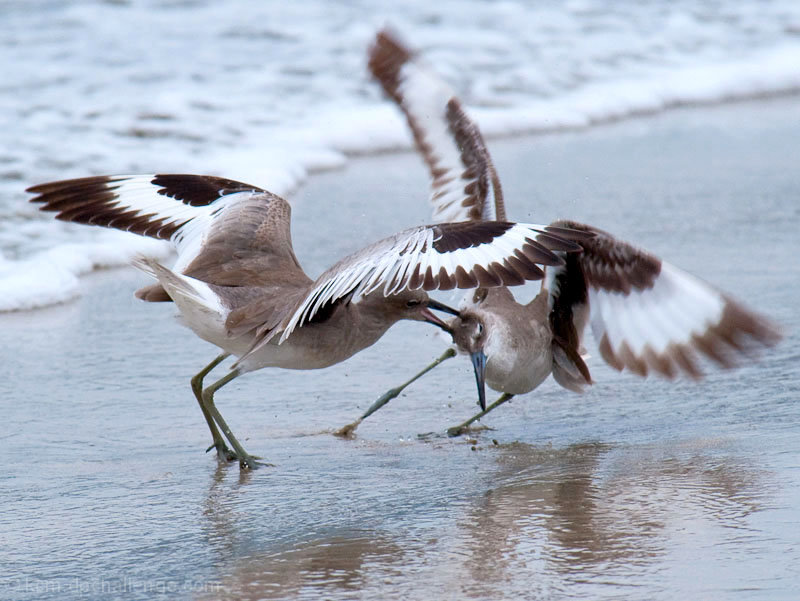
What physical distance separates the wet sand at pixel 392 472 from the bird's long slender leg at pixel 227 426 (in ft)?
0.26

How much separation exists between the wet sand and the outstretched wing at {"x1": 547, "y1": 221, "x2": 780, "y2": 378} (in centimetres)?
24

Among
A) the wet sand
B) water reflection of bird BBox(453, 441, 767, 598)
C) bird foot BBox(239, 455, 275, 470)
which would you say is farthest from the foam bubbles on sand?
water reflection of bird BBox(453, 441, 767, 598)

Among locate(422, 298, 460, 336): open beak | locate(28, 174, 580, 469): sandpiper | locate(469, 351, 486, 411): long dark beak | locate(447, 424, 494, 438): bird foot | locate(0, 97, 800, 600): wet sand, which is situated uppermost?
locate(28, 174, 580, 469): sandpiper

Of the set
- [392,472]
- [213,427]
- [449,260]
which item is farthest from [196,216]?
[449,260]

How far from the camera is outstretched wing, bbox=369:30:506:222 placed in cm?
560

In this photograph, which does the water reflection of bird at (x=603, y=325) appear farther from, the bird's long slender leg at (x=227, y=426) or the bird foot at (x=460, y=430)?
the bird's long slender leg at (x=227, y=426)

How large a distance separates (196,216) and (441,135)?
48.5 inches

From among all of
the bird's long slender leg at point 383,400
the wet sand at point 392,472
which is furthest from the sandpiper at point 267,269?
the wet sand at point 392,472

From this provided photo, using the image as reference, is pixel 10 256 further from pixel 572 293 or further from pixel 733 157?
pixel 733 157

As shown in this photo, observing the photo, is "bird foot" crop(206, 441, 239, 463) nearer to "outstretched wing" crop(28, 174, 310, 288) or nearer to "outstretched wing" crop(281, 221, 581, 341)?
"outstretched wing" crop(281, 221, 581, 341)

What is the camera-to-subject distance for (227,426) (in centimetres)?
455

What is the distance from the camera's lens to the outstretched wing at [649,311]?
4457 mm

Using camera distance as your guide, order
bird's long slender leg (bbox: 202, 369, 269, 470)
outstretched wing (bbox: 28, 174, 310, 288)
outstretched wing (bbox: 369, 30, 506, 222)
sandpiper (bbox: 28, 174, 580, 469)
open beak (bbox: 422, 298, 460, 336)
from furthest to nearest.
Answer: outstretched wing (bbox: 369, 30, 506, 222)
outstretched wing (bbox: 28, 174, 310, 288)
open beak (bbox: 422, 298, 460, 336)
bird's long slender leg (bbox: 202, 369, 269, 470)
sandpiper (bbox: 28, 174, 580, 469)

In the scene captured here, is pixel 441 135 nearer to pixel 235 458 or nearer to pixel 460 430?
pixel 460 430
